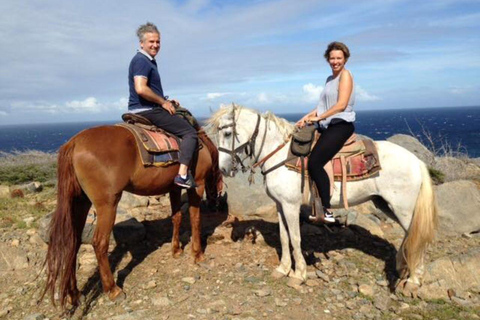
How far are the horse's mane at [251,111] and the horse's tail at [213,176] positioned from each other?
2.61 ft

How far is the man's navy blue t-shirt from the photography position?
14.6ft

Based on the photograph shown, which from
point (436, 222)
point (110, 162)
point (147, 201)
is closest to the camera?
point (110, 162)

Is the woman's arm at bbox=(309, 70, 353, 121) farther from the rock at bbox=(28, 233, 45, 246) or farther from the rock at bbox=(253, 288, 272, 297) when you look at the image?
the rock at bbox=(28, 233, 45, 246)

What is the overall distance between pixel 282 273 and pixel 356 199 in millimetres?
1494

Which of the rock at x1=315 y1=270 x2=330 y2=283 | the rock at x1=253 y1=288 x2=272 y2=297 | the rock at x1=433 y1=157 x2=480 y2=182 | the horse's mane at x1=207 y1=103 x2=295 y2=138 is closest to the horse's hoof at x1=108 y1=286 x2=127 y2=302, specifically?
the rock at x1=253 y1=288 x2=272 y2=297

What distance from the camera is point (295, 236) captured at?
465cm

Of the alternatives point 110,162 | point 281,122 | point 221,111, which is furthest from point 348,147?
point 110,162

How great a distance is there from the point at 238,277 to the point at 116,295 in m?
1.64

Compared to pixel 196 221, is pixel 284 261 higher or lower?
lower

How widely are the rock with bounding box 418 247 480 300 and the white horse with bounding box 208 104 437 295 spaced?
0.15 metres

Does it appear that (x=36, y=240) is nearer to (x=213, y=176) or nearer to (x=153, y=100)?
(x=213, y=176)

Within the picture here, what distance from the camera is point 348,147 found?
15.0 feet

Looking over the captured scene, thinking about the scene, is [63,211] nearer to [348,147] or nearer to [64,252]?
[64,252]

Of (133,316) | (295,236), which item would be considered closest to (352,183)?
(295,236)
